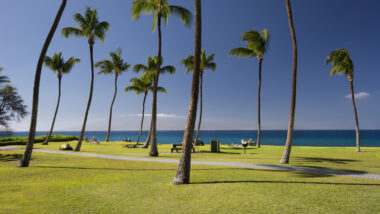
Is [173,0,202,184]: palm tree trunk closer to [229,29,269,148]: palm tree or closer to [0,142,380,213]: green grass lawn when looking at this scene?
[0,142,380,213]: green grass lawn

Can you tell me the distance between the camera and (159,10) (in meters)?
17.1

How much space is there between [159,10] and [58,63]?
19.9 meters

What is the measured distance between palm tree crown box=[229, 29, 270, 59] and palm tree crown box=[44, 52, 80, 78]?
21.8m

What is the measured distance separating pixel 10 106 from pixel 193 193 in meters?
26.2

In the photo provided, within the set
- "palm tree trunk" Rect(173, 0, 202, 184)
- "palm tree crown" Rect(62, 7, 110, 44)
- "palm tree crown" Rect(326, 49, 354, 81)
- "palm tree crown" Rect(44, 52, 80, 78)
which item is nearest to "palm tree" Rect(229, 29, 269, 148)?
"palm tree crown" Rect(326, 49, 354, 81)

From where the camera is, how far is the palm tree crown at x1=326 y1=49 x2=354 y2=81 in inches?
828

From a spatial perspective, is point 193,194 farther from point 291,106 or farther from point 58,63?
point 58,63

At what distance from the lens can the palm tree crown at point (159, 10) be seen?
15.8 metres

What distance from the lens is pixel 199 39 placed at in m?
8.02

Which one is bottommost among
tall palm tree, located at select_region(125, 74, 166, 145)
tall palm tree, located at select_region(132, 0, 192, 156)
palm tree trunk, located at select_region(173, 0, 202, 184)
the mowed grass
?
the mowed grass

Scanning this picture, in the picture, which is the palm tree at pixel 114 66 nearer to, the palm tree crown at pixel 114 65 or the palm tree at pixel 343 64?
the palm tree crown at pixel 114 65

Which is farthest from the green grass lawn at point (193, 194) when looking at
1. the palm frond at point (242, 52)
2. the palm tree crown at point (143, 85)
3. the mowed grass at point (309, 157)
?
the palm tree crown at point (143, 85)

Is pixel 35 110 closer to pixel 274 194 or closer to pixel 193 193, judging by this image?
pixel 193 193

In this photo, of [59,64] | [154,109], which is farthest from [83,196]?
[59,64]
